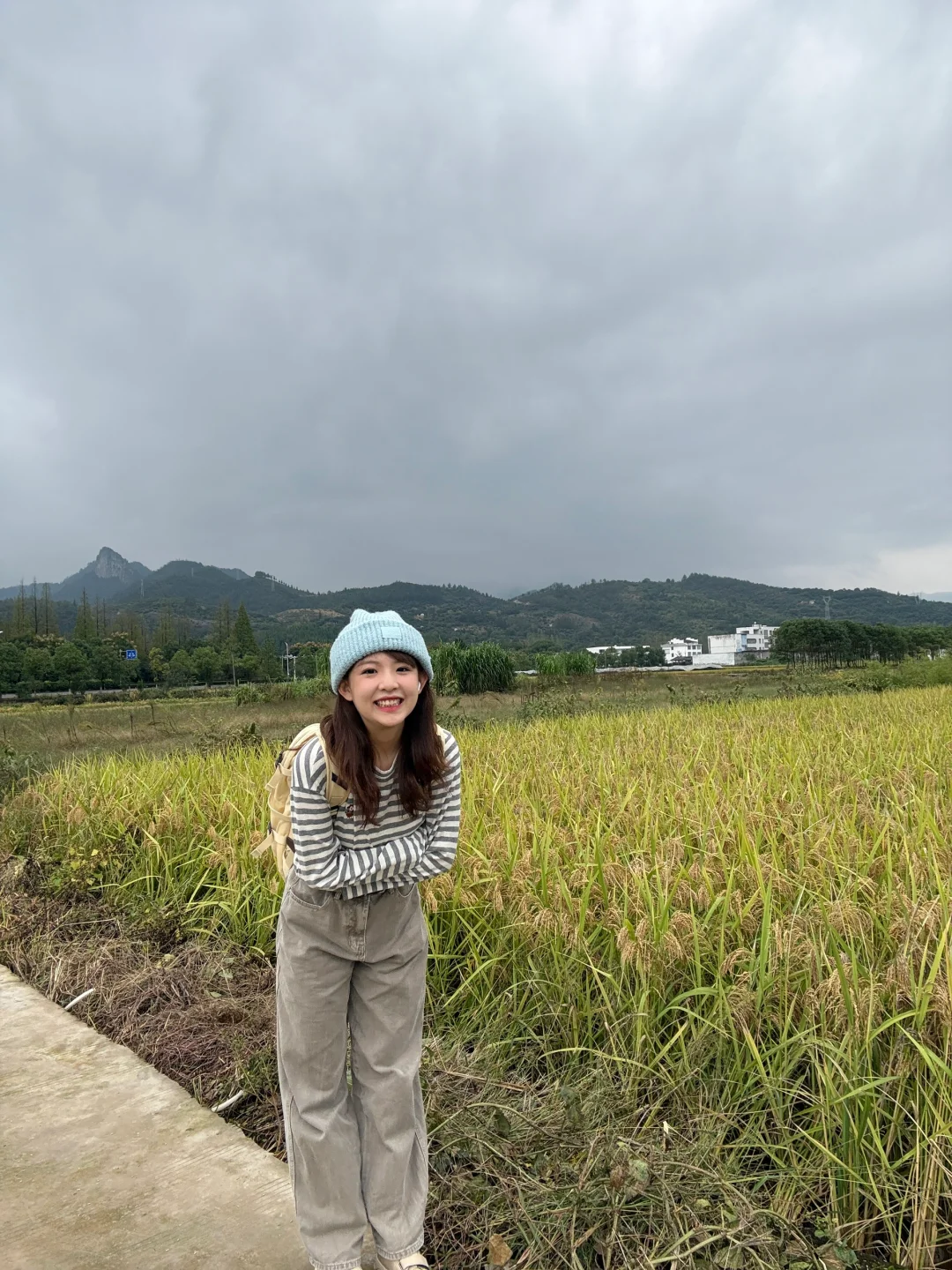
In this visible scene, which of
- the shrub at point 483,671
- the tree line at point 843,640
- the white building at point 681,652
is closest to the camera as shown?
the shrub at point 483,671

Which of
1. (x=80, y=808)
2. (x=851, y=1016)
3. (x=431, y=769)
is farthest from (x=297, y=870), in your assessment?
(x=80, y=808)

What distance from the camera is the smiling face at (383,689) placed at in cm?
162

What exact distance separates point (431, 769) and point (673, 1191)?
97cm

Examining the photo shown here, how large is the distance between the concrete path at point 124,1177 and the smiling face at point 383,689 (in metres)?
1.07

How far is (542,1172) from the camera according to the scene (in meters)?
1.76

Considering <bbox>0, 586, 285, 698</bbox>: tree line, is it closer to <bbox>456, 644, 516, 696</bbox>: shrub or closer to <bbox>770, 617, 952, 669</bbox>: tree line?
<bbox>456, 644, 516, 696</bbox>: shrub

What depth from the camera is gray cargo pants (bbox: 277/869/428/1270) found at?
1578mm

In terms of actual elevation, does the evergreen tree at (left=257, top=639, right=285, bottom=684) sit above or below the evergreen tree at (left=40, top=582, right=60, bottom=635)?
below

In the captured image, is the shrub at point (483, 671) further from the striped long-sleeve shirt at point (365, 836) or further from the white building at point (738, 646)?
the white building at point (738, 646)

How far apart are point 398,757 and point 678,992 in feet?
4.50

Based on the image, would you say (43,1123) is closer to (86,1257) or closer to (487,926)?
(86,1257)

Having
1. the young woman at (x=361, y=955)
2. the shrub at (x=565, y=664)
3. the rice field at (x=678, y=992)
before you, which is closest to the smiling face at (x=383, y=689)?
the young woman at (x=361, y=955)

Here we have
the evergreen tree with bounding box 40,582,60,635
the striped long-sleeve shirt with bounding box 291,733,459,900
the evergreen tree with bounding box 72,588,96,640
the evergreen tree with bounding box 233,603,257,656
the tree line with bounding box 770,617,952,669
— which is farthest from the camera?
the evergreen tree with bounding box 40,582,60,635

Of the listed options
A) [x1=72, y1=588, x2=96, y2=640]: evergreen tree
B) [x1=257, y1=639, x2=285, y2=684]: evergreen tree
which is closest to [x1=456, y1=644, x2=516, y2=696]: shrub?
[x1=257, y1=639, x2=285, y2=684]: evergreen tree
